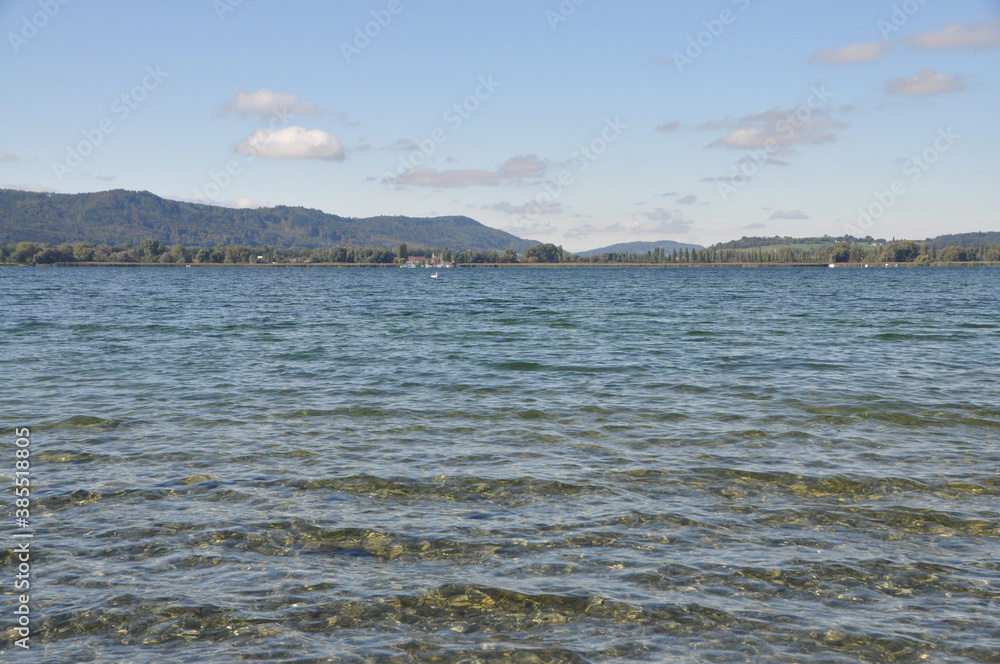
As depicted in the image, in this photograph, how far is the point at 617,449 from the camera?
14.0 m

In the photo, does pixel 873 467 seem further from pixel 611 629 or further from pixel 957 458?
pixel 611 629

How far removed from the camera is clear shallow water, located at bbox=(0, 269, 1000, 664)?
7.15 m

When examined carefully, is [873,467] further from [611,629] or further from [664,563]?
[611,629]

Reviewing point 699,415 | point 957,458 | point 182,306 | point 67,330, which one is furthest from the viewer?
point 182,306

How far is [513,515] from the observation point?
34.0 feet

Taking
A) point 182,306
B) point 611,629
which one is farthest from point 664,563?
point 182,306

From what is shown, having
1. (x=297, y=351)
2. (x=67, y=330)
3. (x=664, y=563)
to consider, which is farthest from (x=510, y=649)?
(x=67, y=330)

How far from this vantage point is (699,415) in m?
17.1

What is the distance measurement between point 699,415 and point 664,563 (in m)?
8.92

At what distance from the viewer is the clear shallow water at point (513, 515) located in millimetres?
7152

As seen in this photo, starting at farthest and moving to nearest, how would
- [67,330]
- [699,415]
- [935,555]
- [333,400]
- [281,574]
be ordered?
[67,330], [333,400], [699,415], [935,555], [281,574]

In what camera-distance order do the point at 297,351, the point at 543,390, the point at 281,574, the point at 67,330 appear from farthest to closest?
the point at 67,330 < the point at 297,351 < the point at 543,390 < the point at 281,574

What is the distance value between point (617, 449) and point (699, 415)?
4013mm

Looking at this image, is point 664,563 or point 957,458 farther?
point 957,458
